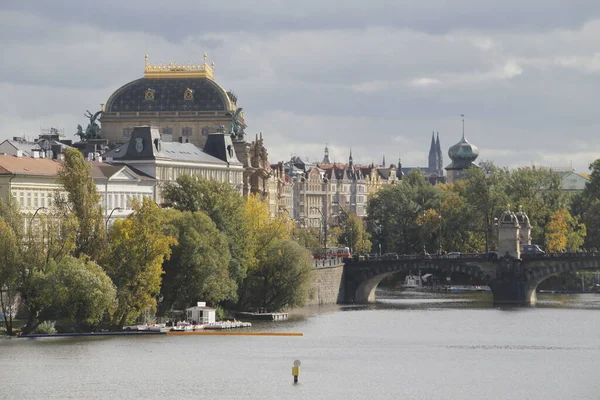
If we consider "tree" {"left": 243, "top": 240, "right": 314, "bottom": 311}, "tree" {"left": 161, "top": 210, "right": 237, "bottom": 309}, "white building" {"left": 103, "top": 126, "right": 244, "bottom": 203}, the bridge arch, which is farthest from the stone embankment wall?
"tree" {"left": 161, "top": 210, "right": 237, "bottom": 309}

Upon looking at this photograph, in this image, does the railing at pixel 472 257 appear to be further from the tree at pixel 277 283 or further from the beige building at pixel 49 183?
the tree at pixel 277 283

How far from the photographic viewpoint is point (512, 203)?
19262 centimetres

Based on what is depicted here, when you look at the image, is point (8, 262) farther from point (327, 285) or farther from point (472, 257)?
point (472, 257)

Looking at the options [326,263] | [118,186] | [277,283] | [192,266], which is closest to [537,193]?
[326,263]

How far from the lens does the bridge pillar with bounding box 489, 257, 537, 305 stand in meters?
159

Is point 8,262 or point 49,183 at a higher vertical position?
point 49,183

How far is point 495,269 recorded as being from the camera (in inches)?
6393

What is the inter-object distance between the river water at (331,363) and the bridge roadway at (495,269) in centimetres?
2351

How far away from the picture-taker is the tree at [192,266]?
124 meters

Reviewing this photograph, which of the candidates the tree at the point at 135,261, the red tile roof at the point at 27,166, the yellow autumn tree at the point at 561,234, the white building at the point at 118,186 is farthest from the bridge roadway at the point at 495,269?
the tree at the point at 135,261

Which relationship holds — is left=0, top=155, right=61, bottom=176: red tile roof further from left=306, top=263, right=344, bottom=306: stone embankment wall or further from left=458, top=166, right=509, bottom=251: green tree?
left=458, top=166, right=509, bottom=251: green tree

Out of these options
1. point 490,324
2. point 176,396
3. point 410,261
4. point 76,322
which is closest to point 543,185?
point 410,261

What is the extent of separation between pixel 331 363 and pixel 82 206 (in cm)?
2072

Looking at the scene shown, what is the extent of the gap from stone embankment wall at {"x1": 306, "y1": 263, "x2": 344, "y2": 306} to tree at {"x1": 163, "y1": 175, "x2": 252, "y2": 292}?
15.4 m
